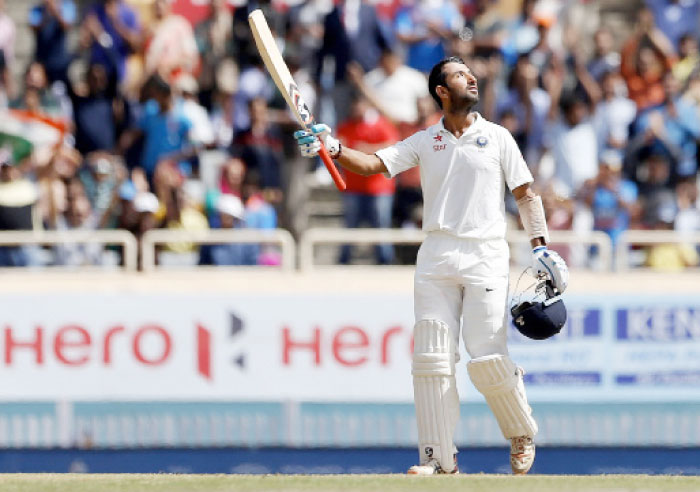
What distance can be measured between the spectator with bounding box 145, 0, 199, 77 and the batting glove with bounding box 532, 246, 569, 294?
6227 millimetres

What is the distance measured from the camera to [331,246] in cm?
1305

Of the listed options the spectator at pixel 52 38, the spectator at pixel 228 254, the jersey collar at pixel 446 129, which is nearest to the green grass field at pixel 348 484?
the jersey collar at pixel 446 129

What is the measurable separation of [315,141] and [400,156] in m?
0.56

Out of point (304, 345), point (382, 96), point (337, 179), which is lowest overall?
point (304, 345)

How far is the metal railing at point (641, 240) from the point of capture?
1145 cm

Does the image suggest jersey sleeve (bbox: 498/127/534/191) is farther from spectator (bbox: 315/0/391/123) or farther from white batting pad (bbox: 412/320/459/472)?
spectator (bbox: 315/0/391/123)

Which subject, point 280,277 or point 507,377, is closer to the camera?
point 507,377

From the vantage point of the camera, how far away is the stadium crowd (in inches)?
493

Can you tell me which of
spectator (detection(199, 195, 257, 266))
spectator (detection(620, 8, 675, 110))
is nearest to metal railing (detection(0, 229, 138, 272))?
spectator (detection(199, 195, 257, 266))

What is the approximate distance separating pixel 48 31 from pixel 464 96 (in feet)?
22.3

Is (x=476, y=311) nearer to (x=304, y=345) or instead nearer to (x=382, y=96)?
(x=304, y=345)

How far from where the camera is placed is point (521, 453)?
8.40 m

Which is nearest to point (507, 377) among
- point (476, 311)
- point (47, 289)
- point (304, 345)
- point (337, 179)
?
point (476, 311)

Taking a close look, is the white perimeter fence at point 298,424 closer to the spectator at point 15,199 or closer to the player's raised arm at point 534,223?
the spectator at point 15,199
